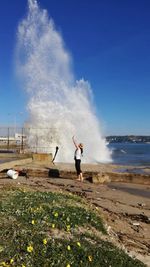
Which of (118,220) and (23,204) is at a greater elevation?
(23,204)

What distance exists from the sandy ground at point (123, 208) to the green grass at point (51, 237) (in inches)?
25.6

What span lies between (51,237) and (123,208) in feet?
18.8

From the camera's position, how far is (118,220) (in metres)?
10.5

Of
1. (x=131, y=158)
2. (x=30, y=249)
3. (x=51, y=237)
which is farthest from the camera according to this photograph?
(x=131, y=158)

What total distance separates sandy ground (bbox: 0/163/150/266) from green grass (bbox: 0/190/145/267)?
651 millimetres

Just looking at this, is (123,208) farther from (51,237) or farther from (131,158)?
(131,158)

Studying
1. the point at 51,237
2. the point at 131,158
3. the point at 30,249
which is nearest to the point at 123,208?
the point at 51,237

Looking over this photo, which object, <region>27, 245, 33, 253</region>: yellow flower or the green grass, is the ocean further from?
<region>27, 245, 33, 253</region>: yellow flower

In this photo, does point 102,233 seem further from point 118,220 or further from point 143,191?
point 143,191

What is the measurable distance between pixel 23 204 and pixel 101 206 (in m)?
3.84

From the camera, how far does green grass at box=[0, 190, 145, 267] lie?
607 centimetres

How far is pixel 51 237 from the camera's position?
6969 millimetres

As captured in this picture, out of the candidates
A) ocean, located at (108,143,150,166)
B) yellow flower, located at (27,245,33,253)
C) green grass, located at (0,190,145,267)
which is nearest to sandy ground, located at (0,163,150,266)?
green grass, located at (0,190,145,267)

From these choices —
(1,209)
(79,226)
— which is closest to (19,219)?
(1,209)
